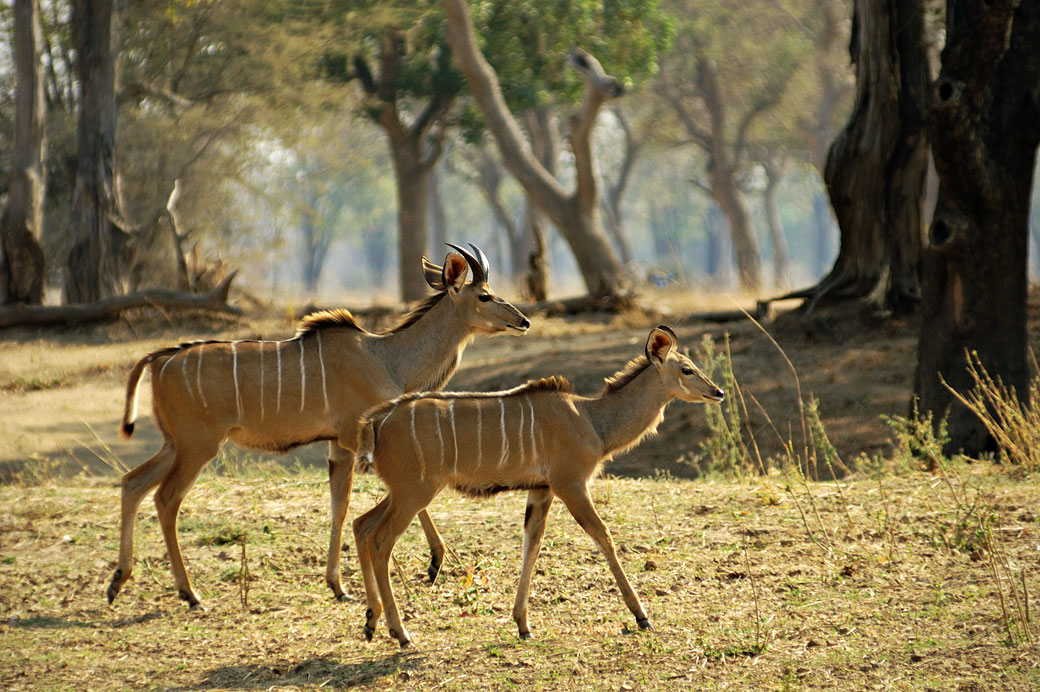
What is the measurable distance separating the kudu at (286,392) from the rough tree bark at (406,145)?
17964mm

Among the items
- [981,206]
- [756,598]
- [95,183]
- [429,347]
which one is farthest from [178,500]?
[95,183]

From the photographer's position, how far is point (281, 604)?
5754 mm

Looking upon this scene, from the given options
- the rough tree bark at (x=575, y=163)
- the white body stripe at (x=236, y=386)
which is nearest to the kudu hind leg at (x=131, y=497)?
the white body stripe at (x=236, y=386)

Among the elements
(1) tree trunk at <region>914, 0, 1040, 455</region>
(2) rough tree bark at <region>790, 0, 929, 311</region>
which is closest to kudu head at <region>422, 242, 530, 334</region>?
(1) tree trunk at <region>914, 0, 1040, 455</region>

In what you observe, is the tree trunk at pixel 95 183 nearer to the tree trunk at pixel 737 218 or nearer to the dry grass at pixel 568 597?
the dry grass at pixel 568 597

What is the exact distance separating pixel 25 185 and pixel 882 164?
13.1 m

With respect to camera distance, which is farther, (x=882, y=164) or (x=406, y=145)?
(x=406, y=145)

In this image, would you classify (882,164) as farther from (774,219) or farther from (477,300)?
(774,219)

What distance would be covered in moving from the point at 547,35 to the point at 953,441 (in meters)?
15.5

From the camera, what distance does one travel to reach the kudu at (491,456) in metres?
4.98

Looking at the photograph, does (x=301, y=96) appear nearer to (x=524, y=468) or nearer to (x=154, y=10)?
(x=154, y=10)

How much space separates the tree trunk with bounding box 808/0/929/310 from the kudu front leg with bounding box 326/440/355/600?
8449mm

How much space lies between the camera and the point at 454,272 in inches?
252

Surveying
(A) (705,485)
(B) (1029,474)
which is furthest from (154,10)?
(B) (1029,474)
